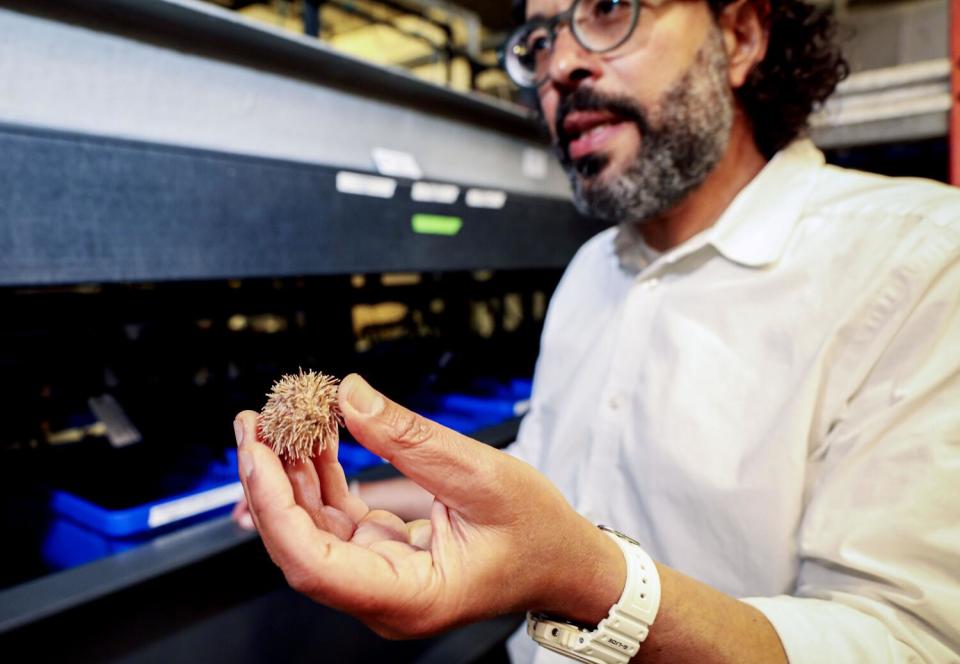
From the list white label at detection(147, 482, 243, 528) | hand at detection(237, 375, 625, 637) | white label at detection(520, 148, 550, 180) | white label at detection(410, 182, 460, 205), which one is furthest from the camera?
white label at detection(520, 148, 550, 180)

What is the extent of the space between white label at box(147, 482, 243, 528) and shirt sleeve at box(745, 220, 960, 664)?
667 millimetres

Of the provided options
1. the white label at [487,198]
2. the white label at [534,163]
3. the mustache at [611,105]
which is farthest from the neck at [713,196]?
the white label at [534,163]

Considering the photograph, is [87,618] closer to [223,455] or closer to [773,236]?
[223,455]

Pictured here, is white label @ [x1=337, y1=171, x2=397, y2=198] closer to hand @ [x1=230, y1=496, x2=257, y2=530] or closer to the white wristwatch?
hand @ [x1=230, y1=496, x2=257, y2=530]

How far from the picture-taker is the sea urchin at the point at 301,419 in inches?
15.4

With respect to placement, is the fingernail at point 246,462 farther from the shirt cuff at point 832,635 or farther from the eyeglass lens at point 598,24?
the eyeglass lens at point 598,24

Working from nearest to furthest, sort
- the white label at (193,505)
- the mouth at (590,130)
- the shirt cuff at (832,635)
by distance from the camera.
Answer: the shirt cuff at (832,635)
the white label at (193,505)
the mouth at (590,130)

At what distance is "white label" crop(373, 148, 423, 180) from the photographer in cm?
116

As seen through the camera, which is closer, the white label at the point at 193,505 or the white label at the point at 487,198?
the white label at the point at 193,505

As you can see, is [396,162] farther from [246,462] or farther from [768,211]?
[246,462]

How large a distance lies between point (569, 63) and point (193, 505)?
0.81 m

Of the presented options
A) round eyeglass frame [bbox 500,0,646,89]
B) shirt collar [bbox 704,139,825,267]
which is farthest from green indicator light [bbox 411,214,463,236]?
shirt collar [bbox 704,139,825,267]

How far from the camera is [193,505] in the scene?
29.1 inches

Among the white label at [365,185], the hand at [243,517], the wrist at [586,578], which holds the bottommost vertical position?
the hand at [243,517]
